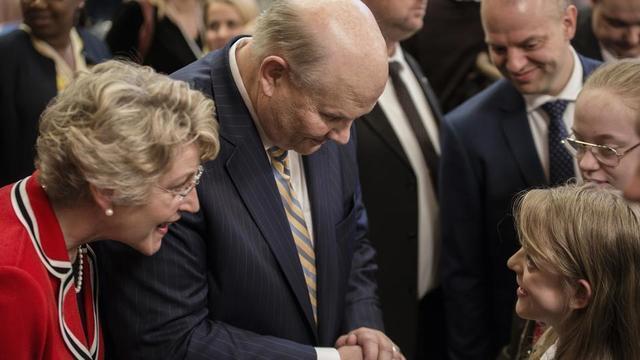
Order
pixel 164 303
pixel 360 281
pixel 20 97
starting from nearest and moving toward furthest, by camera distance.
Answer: pixel 164 303 < pixel 360 281 < pixel 20 97

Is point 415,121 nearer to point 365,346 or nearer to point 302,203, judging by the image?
point 302,203

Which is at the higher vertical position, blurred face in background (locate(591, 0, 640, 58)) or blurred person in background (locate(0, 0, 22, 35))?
blurred face in background (locate(591, 0, 640, 58))

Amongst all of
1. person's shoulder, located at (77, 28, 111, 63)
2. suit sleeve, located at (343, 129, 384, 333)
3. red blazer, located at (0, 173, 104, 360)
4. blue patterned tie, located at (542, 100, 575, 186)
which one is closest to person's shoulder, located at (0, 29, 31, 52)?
person's shoulder, located at (77, 28, 111, 63)

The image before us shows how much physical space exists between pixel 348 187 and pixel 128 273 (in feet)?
2.42

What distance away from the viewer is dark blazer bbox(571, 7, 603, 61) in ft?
12.4

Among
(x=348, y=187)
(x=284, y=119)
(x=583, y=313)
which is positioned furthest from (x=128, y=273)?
(x=583, y=313)

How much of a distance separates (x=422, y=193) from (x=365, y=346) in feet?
3.59

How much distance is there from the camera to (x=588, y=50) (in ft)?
12.5

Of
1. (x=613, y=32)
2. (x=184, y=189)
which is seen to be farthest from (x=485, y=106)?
(x=184, y=189)

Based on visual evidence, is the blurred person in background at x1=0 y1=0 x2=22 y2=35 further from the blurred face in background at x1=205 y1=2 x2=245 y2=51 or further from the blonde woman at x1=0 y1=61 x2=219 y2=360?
the blonde woman at x1=0 y1=61 x2=219 y2=360

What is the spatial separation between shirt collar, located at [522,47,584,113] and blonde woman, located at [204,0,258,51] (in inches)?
70.3

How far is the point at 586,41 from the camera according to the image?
12.6 feet

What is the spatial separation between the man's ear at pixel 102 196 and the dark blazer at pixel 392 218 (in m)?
1.54

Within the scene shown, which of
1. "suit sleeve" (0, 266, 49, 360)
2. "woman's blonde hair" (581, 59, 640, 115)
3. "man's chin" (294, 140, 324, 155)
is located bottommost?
"woman's blonde hair" (581, 59, 640, 115)
